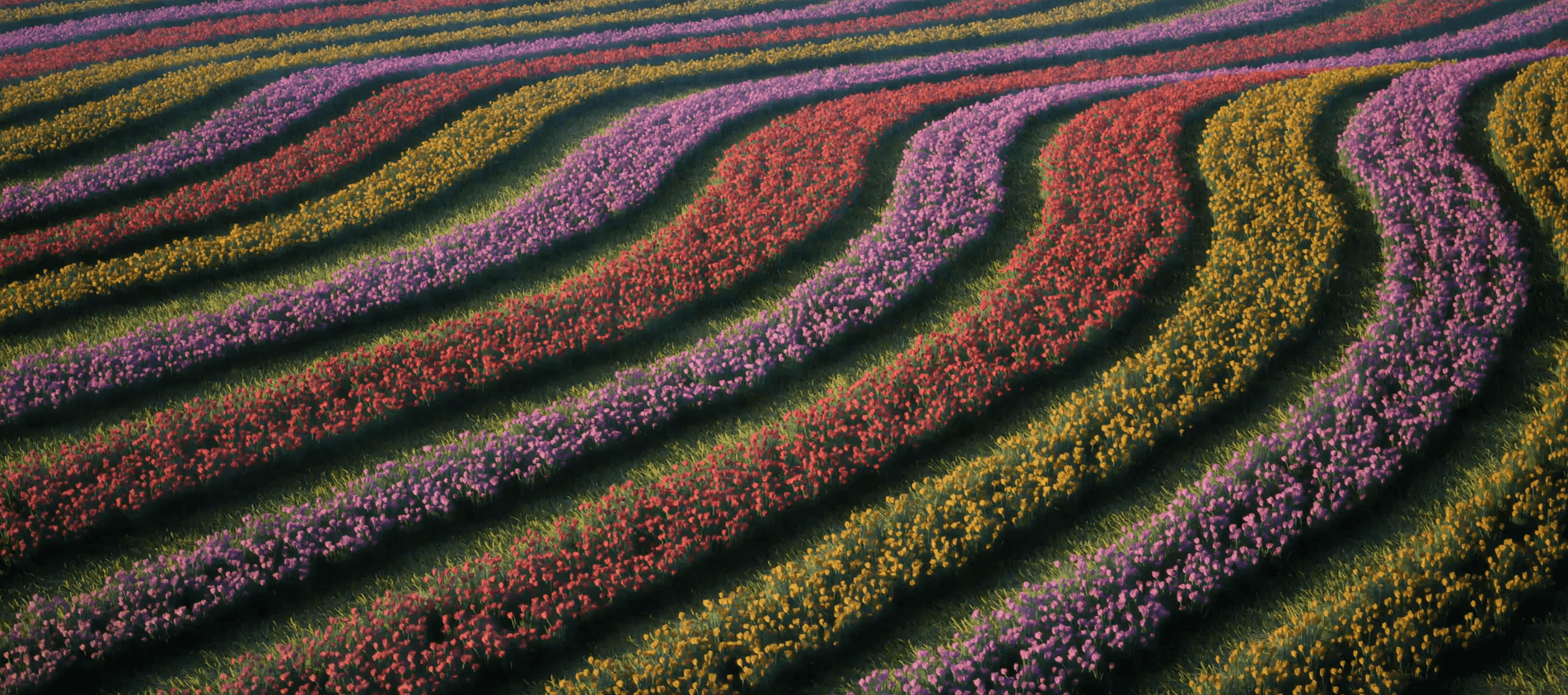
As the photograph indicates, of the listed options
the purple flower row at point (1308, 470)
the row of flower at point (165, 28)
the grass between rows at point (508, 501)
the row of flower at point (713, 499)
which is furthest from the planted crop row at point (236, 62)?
the purple flower row at point (1308, 470)

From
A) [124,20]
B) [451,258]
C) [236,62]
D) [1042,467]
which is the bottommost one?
[1042,467]

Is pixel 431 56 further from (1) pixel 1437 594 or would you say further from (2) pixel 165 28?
(1) pixel 1437 594

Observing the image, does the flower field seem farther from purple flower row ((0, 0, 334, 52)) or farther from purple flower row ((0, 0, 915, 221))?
purple flower row ((0, 0, 334, 52))

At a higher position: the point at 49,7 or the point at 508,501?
the point at 49,7

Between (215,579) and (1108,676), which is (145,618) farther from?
(1108,676)

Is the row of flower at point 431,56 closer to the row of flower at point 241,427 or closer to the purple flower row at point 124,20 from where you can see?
the purple flower row at point 124,20

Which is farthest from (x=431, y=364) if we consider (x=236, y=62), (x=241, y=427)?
(x=236, y=62)

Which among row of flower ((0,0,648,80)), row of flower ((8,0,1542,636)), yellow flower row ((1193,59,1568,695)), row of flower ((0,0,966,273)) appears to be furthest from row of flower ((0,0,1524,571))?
row of flower ((0,0,648,80))
